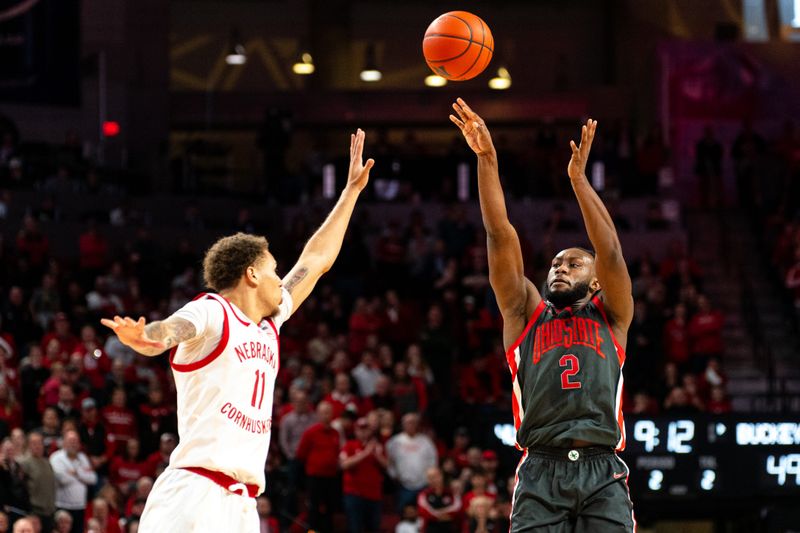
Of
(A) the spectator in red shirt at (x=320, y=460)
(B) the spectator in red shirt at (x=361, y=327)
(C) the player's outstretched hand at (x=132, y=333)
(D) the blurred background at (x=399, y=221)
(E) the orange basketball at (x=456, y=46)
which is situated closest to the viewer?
(C) the player's outstretched hand at (x=132, y=333)

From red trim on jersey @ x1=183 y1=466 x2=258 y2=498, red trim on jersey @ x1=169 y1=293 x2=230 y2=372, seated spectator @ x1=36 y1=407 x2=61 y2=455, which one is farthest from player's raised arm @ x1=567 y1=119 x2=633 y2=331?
seated spectator @ x1=36 y1=407 x2=61 y2=455

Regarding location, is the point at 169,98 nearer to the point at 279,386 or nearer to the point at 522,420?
the point at 279,386

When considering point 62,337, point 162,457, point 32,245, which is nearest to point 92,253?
point 32,245

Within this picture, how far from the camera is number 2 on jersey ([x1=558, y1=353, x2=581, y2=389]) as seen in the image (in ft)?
24.5

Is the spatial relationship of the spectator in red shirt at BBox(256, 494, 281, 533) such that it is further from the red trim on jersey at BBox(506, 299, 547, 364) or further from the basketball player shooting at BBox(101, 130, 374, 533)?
the basketball player shooting at BBox(101, 130, 374, 533)

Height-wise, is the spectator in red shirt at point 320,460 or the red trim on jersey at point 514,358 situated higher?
the red trim on jersey at point 514,358

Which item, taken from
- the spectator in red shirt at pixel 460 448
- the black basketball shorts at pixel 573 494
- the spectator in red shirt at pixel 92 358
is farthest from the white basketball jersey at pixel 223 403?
the spectator in red shirt at pixel 92 358

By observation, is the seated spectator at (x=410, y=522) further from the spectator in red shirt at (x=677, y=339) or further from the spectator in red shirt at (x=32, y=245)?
the spectator in red shirt at (x=32, y=245)

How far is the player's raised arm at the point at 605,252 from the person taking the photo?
25.0 feet

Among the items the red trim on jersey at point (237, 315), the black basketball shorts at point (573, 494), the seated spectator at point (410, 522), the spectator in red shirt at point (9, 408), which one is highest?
the red trim on jersey at point (237, 315)

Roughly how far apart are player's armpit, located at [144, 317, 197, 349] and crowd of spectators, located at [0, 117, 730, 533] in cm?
826

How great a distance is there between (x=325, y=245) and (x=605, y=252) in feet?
5.33

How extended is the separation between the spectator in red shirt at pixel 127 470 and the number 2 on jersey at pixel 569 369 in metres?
10.4

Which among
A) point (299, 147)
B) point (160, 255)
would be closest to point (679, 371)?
point (160, 255)
